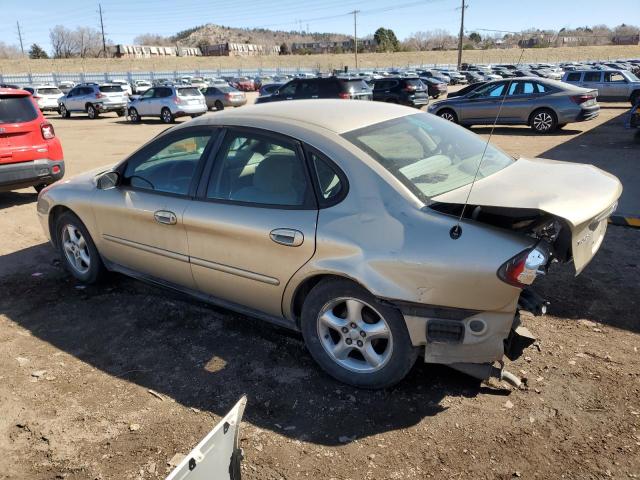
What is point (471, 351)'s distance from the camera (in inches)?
110

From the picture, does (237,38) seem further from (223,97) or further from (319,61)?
(223,97)

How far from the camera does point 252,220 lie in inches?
130

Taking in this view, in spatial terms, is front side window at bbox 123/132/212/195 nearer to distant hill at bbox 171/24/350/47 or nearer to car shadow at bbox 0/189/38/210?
car shadow at bbox 0/189/38/210

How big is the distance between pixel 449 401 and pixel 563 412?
0.63m

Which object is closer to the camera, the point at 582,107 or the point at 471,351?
the point at 471,351

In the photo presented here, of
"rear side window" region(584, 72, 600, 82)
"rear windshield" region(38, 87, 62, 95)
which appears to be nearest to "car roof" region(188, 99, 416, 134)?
"rear side window" region(584, 72, 600, 82)

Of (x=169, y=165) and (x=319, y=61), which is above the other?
(x=319, y=61)

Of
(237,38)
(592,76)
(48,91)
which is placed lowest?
A: (48,91)

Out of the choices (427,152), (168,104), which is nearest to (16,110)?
(427,152)

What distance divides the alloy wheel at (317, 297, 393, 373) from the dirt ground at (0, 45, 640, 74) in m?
80.8

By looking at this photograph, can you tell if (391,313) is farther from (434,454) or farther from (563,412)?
(563,412)

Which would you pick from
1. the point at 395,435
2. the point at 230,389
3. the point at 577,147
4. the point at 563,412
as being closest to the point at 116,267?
the point at 230,389

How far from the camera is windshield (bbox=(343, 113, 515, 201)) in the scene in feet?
10.0

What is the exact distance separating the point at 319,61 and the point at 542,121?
3167 inches
